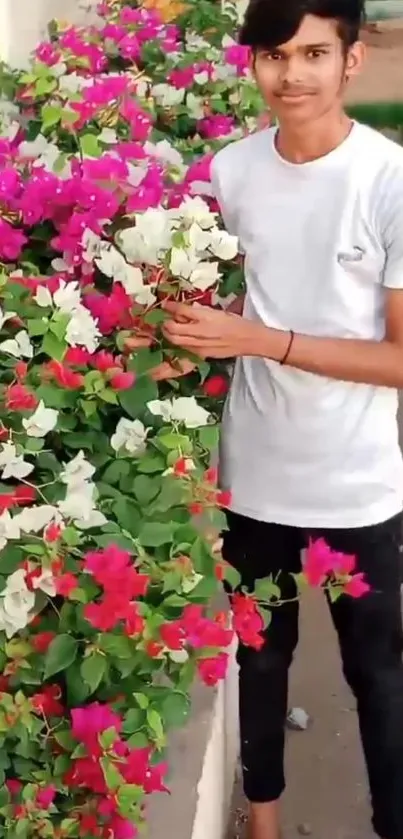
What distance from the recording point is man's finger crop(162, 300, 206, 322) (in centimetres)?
132

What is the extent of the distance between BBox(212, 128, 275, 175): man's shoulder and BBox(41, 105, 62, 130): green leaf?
1.27 feet

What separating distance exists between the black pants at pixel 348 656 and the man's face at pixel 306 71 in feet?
1.85

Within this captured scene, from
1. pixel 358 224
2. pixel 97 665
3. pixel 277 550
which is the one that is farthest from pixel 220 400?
pixel 97 665

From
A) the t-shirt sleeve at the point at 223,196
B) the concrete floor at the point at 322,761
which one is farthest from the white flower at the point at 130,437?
the concrete floor at the point at 322,761

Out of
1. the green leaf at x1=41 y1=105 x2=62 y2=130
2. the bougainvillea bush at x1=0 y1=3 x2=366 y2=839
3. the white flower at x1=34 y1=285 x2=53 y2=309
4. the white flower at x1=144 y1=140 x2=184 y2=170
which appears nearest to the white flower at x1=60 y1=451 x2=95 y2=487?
the bougainvillea bush at x1=0 y1=3 x2=366 y2=839

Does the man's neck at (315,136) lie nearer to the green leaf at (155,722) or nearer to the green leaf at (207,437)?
the green leaf at (207,437)

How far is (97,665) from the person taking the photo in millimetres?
1092

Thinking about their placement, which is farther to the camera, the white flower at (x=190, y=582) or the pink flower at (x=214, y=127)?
the pink flower at (x=214, y=127)

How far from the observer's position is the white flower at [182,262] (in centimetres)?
126

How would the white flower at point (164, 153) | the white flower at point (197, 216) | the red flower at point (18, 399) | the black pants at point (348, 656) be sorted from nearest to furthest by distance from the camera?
the red flower at point (18, 399), the white flower at point (197, 216), the black pants at point (348, 656), the white flower at point (164, 153)

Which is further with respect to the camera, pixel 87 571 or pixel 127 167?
→ pixel 127 167

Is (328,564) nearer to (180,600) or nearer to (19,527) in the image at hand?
(180,600)

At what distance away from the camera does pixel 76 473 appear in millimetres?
1155

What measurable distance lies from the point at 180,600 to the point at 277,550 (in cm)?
58
